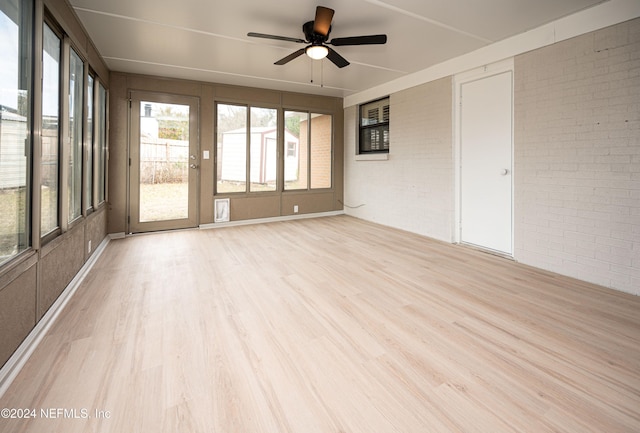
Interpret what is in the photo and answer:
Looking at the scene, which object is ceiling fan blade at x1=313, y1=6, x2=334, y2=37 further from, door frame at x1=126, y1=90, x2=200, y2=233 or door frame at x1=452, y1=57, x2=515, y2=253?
door frame at x1=126, y1=90, x2=200, y2=233

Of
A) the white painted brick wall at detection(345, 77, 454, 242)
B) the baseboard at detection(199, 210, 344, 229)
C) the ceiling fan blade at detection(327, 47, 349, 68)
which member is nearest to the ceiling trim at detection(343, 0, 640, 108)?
the white painted brick wall at detection(345, 77, 454, 242)

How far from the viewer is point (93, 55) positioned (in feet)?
13.0

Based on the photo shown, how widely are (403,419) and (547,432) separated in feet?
2.03

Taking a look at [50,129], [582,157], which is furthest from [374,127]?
[50,129]

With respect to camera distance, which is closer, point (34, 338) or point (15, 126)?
point (15, 126)

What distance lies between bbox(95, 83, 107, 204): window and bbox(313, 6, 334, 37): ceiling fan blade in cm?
324

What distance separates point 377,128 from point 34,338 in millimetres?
6112

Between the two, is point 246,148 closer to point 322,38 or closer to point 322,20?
point 322,38

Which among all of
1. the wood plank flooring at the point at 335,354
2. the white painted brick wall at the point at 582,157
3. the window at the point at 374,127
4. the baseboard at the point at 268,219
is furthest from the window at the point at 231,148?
the white painted brick wall at the point at 582,157

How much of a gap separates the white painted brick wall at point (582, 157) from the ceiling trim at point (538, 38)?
0.26ft

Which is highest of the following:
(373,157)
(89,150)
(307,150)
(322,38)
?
(322,38)

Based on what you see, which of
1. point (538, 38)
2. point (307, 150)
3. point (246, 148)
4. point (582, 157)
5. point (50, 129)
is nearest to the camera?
point (50, 129)

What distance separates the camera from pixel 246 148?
6.18 m

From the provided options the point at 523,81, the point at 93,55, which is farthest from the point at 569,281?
the point at 93,55
